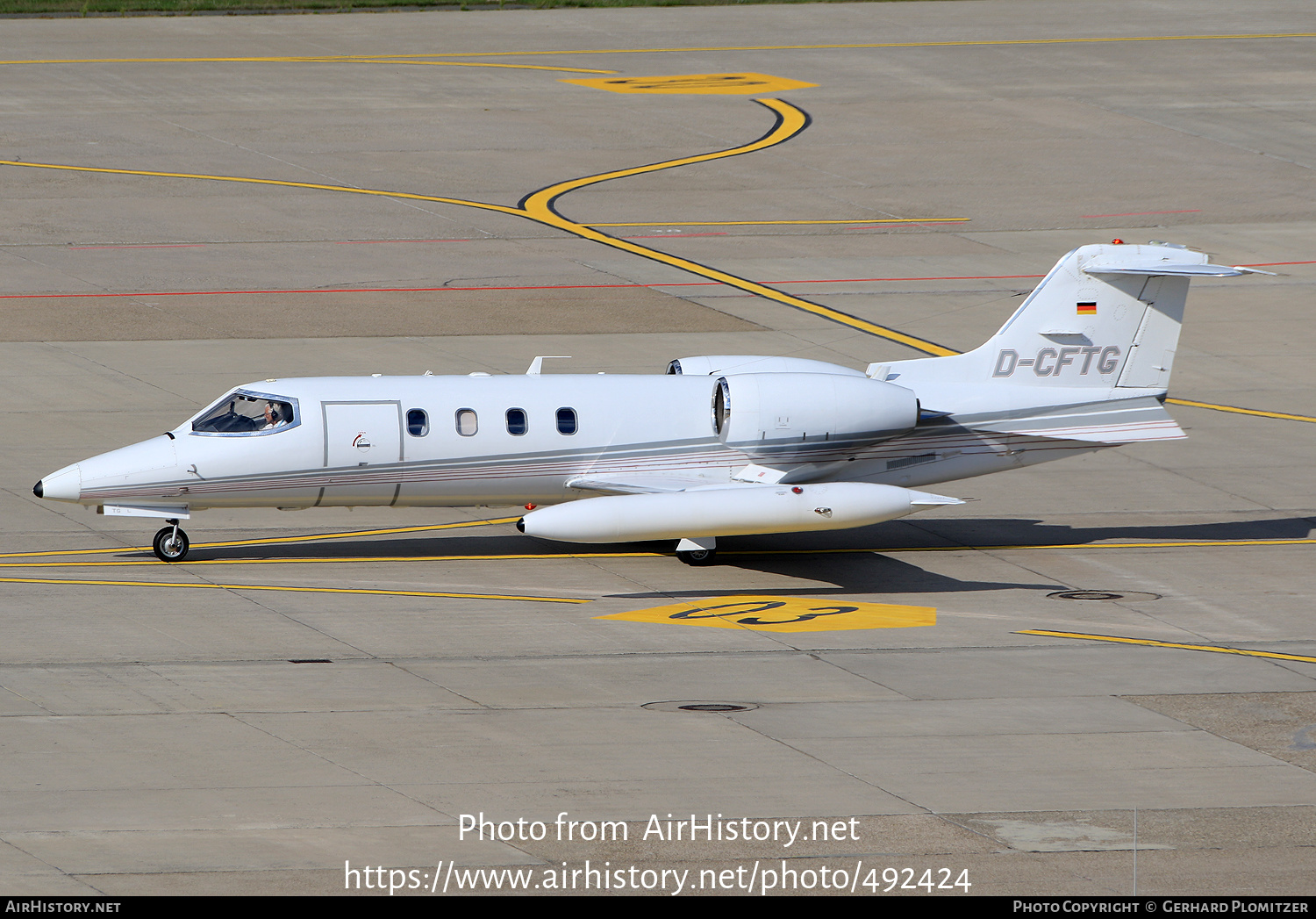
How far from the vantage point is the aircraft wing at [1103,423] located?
97.5 ft

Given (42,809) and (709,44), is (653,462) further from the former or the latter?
(709,44)

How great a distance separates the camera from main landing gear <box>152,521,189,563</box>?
27781 mm

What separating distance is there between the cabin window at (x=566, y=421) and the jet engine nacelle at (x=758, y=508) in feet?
4.97

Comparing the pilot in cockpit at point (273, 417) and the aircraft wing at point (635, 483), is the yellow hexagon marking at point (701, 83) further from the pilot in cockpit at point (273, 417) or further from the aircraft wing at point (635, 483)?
the pilot in cockpit at point (273, 417)

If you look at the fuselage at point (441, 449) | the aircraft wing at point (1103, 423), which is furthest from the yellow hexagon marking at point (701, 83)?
the fuselage at point (441, 449)

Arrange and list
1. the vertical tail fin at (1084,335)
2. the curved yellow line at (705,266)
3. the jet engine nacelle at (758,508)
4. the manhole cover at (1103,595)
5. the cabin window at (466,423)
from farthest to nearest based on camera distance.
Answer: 1. the curved yellow line at (705,266)
2. the vertical tail fin at (1084,335)
3. the cabin window at (466,423)
4. the manhole cover at (1103,595)
5. the jet engine nacelle at (758,508)

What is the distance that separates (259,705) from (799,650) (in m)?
7.03

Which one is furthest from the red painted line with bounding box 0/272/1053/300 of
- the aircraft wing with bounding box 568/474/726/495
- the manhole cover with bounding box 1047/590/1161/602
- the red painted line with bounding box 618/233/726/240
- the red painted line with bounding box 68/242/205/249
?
the manhole cover with bounding box 1047/590/1161/602

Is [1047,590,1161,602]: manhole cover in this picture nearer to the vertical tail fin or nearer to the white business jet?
the white business jet

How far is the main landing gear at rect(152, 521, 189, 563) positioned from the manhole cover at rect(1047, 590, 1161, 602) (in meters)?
12.7

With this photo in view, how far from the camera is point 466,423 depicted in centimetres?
2789

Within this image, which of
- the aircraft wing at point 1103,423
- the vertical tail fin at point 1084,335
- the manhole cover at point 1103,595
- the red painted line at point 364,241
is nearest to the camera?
the manhole cover at point 1103,595

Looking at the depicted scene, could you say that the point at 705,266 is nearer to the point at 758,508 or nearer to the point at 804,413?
the point at 804,413

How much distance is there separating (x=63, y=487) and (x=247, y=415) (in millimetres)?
2781
